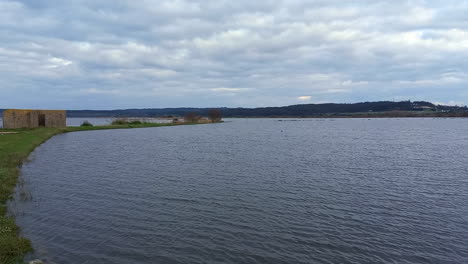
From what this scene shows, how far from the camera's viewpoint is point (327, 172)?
27266 millimetres

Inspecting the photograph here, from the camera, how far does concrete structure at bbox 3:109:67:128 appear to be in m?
68.2

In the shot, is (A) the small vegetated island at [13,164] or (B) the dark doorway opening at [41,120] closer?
(A) the small vegetated island at [13,164]

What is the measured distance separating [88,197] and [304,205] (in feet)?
39.1

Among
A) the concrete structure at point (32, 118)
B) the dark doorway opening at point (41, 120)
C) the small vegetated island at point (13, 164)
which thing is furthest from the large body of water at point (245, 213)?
the dark doorway opening at point (41, 120)

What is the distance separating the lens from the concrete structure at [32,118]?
224ft

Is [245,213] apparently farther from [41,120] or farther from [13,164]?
[41,120]

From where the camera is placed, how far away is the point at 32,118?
72.0m

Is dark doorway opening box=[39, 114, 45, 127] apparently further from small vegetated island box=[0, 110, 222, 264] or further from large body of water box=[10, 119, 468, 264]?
large body of water box=[10, 119, 468, 264]

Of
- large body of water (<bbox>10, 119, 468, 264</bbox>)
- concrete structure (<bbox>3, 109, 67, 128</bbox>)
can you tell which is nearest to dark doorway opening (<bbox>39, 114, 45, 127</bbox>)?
concrete structure (<bbox>3, 109, 67, 128</bbox>)

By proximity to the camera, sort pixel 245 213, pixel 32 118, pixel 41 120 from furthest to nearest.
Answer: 1. pixel 41 120
2. pixel 32 118
3. pixel 245 213

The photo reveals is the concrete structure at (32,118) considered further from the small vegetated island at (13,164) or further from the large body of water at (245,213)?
the large body of water at (245,213)

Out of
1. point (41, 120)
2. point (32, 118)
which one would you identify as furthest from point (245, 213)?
point (41, 120)

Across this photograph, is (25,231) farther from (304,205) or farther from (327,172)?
(327,172)

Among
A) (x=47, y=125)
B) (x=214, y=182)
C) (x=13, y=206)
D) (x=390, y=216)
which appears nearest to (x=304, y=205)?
(x=390, y=216)
